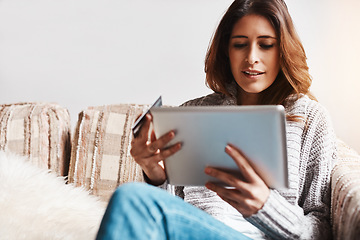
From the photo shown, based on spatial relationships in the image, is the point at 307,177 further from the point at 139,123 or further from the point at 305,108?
the point at 139,123

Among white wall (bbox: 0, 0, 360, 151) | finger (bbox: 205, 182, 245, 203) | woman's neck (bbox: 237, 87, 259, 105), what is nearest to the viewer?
finger (bbox: 205, 182, 245, 203)

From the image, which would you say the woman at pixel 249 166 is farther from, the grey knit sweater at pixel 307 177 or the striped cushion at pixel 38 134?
the striped cushion at pixel 38 134

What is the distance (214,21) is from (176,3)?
184 mm

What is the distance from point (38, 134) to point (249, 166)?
102 centimetres

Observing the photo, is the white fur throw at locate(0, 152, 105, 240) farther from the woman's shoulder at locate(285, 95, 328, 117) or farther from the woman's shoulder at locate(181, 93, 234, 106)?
the woman's shoulder at locate(285, 95, 328, 117)

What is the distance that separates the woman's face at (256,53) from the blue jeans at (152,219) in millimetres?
497

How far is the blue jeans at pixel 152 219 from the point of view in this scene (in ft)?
2.79

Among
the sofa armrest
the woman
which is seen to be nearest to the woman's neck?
the woman

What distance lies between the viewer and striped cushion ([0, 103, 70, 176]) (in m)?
1.68

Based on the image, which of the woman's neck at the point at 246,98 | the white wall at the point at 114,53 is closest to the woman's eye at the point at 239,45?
the woman's neck at the point at 246,98

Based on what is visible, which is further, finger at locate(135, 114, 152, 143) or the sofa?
the sofa

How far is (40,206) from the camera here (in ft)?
4.59

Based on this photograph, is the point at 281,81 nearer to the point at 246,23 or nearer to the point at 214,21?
the point at 246,23

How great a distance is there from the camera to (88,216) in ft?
4.61
